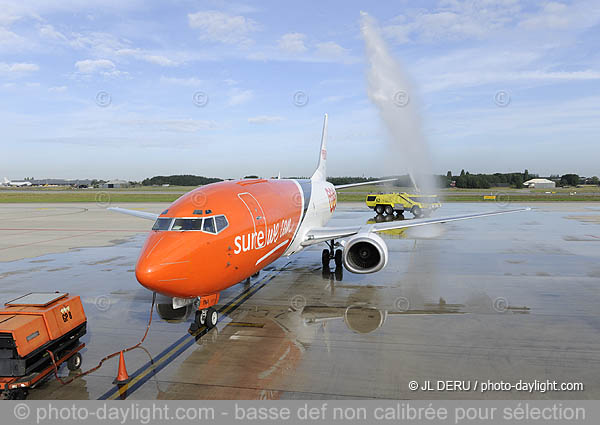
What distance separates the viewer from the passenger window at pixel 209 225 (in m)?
10.0

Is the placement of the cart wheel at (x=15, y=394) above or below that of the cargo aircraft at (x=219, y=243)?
below

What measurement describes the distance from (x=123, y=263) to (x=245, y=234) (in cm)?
1149

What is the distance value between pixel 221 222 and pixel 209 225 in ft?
1.24

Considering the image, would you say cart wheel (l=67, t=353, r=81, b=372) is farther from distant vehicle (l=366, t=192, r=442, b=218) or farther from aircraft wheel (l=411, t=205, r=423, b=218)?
aircraft wheel (l=411, t=205, r=423, b=218)

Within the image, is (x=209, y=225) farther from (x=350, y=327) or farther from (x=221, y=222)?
(x=350, y=327)

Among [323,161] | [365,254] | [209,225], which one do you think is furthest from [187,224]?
[323,161]

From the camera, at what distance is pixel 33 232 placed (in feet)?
102

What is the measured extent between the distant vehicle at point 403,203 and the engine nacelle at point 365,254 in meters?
26.4

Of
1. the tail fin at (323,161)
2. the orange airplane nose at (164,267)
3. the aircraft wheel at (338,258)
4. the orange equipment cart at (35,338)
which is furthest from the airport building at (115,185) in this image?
the orange airplane nose at (164,267)

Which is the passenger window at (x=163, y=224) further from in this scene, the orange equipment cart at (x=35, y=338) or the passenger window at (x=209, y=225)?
the orange equipment cart at (x=35, y=338)

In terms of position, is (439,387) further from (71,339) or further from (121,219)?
(121,219)

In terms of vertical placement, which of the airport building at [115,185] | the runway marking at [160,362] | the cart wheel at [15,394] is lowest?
the runway marking at [160,362]

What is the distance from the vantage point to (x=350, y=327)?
11.1 metres
